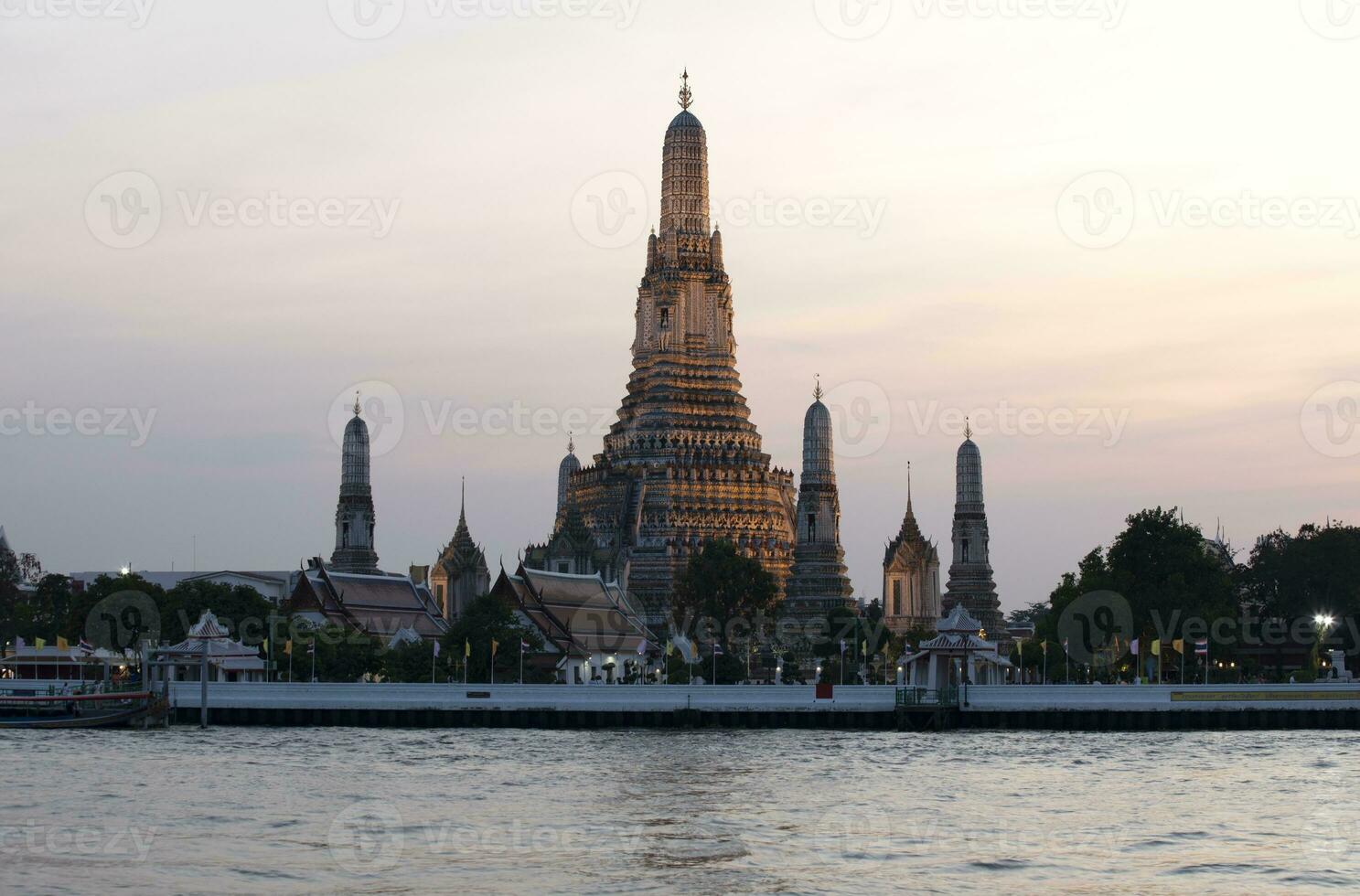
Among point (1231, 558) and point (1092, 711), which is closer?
point (1092, 711)

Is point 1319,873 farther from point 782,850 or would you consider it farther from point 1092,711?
point 1092,711

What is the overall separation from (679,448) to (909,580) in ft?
95.0

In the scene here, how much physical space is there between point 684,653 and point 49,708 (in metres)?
Answer: 40.5

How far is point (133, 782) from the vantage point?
55.4 m

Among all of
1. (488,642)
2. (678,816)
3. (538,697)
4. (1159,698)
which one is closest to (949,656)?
(1159,698)

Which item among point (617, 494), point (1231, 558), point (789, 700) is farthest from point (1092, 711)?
point (1231, 558)

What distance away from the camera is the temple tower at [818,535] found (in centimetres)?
12975
